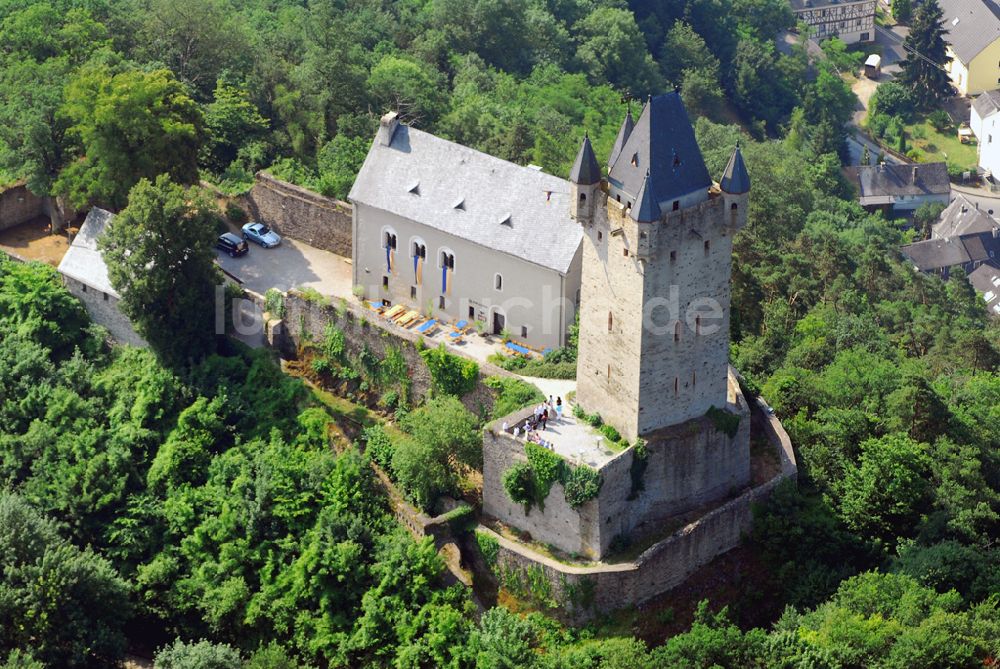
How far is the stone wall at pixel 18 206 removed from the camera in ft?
275

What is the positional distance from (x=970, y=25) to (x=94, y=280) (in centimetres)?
10486

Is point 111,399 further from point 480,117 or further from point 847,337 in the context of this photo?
point 847,337

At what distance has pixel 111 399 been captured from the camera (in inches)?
2945

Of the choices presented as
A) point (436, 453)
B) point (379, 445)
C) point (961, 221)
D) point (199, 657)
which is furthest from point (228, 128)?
point (961, 221)

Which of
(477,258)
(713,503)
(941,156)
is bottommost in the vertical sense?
(941,156)

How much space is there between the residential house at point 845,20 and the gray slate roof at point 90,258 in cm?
9852

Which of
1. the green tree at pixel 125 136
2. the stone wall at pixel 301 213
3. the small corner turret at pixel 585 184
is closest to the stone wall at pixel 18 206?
the green tree at pixel 125 136

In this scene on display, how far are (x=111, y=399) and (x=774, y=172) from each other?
151 ft

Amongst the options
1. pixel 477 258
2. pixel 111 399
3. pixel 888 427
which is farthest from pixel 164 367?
pixel 888 427

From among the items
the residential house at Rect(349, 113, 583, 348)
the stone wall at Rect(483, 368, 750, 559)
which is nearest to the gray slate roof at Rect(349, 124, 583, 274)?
the residential house at Rect(349, 113, 583, 348)

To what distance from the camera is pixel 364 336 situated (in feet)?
242

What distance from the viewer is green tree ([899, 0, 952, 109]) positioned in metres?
151

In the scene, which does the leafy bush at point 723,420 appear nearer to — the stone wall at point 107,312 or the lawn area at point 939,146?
the stone wall at point 107,312

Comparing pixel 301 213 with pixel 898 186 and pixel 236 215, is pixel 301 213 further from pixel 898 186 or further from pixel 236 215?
pixel 898 186
